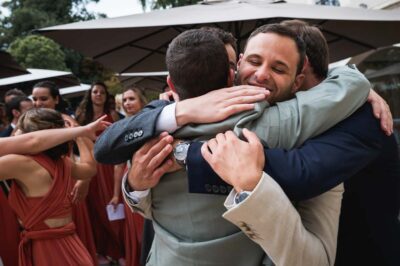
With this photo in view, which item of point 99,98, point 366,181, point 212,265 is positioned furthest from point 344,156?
point 99,98

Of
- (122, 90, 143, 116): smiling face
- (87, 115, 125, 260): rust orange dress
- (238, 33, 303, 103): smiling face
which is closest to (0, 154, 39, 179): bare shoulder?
(238, 33, 303, 103): smiling face

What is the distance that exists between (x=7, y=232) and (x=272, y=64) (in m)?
3.03

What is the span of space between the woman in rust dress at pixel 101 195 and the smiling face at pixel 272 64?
4298mm

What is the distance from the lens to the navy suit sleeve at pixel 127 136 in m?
1.37

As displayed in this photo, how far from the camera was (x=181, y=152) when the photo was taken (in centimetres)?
131

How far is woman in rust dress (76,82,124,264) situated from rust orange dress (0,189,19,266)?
5.95 feet

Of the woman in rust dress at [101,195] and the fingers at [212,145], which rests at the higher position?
the fingers at [212,145]

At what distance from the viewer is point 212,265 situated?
1334 mm

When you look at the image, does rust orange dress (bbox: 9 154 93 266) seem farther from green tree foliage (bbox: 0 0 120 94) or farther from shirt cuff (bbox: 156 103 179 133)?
green tree foliage (bbox: 0 0 120 94)

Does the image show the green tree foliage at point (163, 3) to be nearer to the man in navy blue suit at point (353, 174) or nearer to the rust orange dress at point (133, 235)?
the rust orange dress at point (133, 235)

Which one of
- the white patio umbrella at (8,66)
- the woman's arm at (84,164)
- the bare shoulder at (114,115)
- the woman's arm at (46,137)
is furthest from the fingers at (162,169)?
the white patio umbrella at (8,66)

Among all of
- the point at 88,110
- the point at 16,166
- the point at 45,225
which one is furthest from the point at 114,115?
the point at 16,166

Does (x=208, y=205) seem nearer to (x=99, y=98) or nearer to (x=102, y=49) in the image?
(x=102, y=49)

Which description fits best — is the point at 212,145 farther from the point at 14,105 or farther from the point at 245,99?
the point at 14,105
